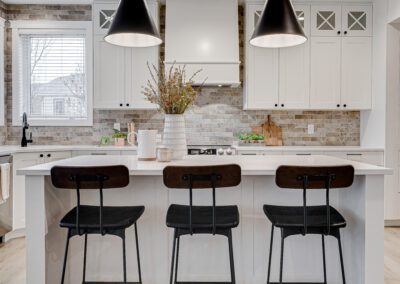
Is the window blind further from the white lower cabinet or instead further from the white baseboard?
the white baseboard

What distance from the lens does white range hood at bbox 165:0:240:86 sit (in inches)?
165

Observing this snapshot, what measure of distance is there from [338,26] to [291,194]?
2.93 m

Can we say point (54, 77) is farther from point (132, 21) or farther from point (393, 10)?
point (393, 10)

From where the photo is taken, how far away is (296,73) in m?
4.34

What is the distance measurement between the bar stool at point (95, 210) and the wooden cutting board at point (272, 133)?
2947 mm

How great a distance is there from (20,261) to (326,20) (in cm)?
433

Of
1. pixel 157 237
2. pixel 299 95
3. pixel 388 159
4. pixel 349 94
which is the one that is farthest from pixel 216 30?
pixel 157 237

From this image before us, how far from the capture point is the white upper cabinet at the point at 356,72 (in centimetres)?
433

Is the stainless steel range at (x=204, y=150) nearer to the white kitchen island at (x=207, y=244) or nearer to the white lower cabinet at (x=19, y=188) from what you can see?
the white kitchen island at (x=207, y=244)

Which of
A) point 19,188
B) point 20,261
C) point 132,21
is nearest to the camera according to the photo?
point 132,21

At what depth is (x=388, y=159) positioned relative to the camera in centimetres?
402

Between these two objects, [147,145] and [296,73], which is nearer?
[147,145]

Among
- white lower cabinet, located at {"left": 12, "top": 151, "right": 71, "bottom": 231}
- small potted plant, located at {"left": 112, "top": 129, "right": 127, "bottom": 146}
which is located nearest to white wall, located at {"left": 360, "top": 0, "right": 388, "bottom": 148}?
small potted plant, located at {"left": 112, "top": 129, "right": 127, "bottom": 146}

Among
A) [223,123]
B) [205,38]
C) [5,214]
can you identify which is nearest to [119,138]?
[223,123]
